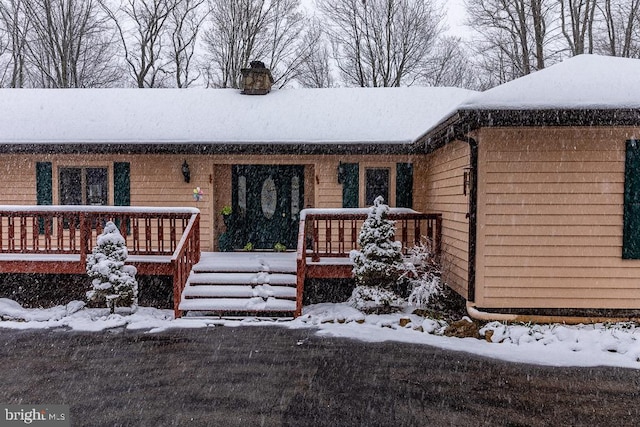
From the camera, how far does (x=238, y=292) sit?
796 centimetres

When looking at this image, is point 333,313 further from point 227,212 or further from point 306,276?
point 227,212

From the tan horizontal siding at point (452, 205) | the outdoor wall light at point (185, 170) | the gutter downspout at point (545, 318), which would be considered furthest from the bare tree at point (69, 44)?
the gutter downspout at point (545, 318)

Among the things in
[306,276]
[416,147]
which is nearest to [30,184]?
[306,276]

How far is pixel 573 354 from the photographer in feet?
19.1

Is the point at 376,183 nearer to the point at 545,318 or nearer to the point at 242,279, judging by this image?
the point at 242,279

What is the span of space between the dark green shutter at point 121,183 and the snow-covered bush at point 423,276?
19.9ft

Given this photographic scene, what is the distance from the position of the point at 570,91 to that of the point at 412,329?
12.3 ft

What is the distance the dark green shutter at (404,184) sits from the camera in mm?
10508

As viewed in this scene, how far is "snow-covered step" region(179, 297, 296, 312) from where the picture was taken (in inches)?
300

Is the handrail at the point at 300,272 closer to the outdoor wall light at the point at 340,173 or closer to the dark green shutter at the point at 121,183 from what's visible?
the outdoor wall light at the point at 340,173

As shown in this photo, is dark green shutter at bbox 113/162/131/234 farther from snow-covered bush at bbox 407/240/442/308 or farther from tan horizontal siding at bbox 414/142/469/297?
tan horizontal siding at bbox 414/142/469/297

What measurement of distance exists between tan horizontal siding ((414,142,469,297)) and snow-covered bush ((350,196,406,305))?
2.93ft

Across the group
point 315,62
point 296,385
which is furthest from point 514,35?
point 296,385

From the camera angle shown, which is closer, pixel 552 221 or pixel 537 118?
pixel 537 118
